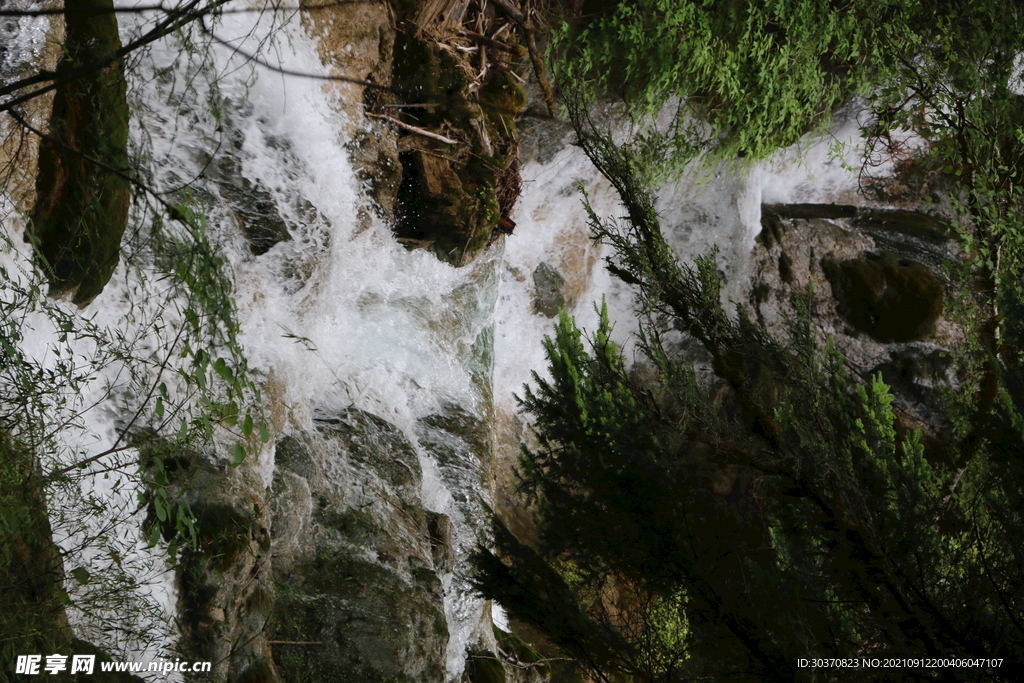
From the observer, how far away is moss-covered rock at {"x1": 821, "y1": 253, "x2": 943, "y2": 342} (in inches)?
252

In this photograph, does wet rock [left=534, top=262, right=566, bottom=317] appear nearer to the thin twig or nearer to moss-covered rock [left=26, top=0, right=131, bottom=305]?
the thin twig

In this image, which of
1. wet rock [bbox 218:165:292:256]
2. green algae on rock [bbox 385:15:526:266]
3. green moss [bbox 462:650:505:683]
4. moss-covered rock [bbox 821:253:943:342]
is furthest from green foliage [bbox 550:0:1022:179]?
green moss [bbox 462:650:505:683]

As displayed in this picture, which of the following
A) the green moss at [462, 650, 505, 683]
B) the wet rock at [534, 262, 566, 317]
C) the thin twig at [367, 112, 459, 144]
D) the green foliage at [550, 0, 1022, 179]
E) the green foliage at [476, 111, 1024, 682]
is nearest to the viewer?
the green foliage at [476, 111, 1024, 682]

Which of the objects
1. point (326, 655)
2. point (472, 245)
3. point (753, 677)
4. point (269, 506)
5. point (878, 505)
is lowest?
point (753, 677)

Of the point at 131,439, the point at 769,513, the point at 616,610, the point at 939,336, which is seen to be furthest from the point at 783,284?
the point at 131,439

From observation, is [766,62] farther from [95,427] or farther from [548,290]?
[95,427]

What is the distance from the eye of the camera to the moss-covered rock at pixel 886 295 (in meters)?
6.39

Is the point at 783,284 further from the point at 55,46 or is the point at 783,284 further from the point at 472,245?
the point at 55,46

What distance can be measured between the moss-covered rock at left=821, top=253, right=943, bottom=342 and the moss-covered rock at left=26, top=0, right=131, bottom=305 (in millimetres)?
6199

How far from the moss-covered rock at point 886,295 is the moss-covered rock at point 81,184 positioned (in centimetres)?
620

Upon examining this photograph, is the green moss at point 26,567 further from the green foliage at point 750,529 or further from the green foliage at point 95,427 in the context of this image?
the green foliage at point 750,529

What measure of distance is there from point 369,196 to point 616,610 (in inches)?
103

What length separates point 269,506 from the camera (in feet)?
11.3

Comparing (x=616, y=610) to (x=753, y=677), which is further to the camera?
(x=616, y=610)
